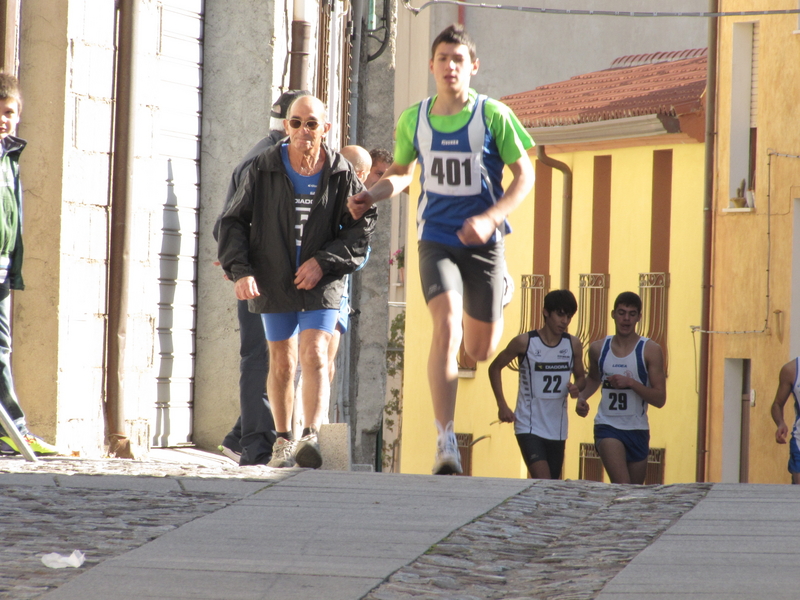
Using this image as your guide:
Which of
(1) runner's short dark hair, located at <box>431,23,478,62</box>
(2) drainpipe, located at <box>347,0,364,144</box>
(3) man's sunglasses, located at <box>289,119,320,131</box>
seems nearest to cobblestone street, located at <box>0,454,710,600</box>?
(3) man's sunglasses, located at <box>289,119,320,131</box>

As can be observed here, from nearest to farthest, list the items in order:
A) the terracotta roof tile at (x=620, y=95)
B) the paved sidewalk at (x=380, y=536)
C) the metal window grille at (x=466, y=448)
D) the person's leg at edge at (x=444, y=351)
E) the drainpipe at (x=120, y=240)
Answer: the paved sidewalk at (x=380, y=536) < the person's leg at edge at (x=444, y=351) < the drainpipe at (x=120, y=240) < the terracotta roof tile at (x=620, y=95) < the metal window grille at (x=466, y=448)

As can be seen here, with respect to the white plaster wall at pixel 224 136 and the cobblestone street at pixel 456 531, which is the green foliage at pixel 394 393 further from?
the cobblestone street at pixel 456 531

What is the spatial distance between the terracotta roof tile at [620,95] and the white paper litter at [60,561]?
20604mm

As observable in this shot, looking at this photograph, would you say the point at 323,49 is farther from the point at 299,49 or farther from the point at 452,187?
the point at 452,187

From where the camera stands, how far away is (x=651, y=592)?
4176 mm

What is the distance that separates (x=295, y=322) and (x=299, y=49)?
170 inches

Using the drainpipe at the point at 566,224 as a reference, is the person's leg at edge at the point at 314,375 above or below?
below

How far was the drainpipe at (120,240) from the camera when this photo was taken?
32.3ft

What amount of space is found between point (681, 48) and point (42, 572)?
92.3ft

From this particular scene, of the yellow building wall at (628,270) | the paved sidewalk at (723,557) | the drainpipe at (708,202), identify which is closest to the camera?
the paved sidewalk at (723,557)

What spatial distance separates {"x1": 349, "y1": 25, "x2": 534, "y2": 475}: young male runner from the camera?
24.5 ft

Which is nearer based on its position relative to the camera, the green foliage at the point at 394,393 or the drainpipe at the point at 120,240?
the drainpipe at the point at 120,240

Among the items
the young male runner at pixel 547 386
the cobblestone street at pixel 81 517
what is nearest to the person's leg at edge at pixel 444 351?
the cobblestone street at pixel 81 517

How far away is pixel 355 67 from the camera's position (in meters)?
16.0
